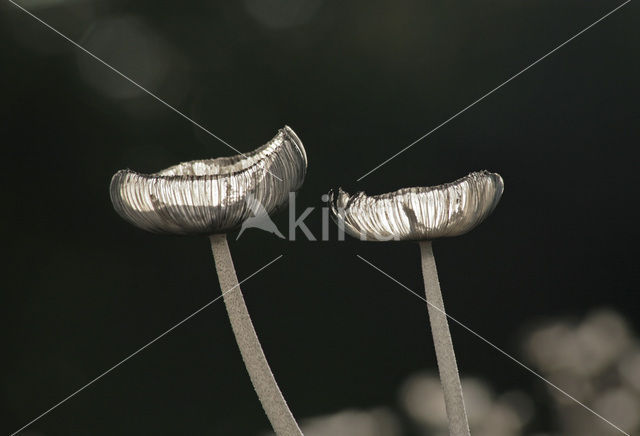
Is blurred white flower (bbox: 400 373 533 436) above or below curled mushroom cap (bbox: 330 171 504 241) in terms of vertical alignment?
below

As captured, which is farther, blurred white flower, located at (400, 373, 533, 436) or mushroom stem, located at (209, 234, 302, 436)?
blurred white flower, located at (400, 373, 533, 436)

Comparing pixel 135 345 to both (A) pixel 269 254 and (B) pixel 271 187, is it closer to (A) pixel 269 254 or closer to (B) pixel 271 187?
(A) pixel 269 254

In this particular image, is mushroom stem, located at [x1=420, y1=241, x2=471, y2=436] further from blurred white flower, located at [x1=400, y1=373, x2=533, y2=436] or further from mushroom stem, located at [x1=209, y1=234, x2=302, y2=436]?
blurred white flower, located at [x1=400, y1=373, x2=533, y2=436]

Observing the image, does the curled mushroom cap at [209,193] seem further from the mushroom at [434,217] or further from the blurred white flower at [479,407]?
the blurred white flower at [479,407]

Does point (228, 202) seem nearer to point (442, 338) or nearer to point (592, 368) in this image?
point (442, 338)

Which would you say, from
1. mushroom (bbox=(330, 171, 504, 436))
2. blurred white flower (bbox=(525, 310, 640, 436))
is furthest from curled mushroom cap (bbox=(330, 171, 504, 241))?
blurred white flower (bbox=(525, 310, 640, 436))

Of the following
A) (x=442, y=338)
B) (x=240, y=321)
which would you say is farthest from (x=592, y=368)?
(x=240, y=321)
